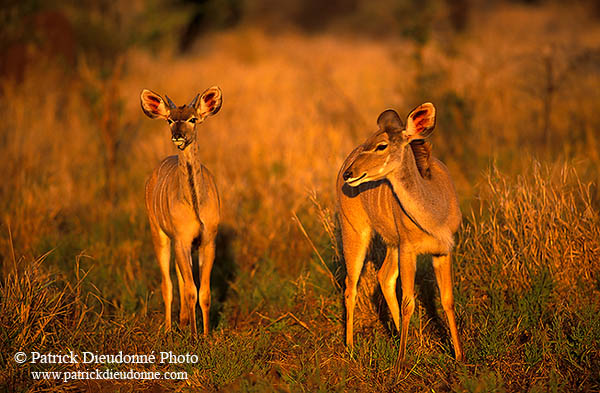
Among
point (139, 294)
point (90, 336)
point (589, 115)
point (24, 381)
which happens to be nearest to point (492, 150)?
point (589, 115)

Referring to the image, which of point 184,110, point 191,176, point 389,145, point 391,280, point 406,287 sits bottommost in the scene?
point 391,280

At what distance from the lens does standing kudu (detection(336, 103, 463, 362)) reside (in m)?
4.21

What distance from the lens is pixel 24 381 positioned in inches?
170

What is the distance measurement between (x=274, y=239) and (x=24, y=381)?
9.78 ft

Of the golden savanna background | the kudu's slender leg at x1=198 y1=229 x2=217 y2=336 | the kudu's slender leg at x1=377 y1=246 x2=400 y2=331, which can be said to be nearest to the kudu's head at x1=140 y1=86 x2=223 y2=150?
the kudu's slender leg at x1=198 y1=229 x2=217 y2=336

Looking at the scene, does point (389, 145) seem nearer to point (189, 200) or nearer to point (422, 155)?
point (422, 155)

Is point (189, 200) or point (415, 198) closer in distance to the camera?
point (415, 198)

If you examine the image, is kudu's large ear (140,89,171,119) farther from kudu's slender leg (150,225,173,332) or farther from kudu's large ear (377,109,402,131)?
kudu's large ear (377,109,402,131)

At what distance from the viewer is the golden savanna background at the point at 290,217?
15.0 ft

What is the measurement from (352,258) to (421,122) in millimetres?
1286

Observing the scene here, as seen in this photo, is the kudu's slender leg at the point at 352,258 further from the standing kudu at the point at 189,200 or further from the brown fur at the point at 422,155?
the standing kudu at the point at 189,200

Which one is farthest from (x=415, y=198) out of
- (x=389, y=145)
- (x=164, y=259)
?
(x=164, y=259)

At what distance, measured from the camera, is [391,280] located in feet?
16.5

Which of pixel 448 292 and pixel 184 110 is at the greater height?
pixel 184 110
